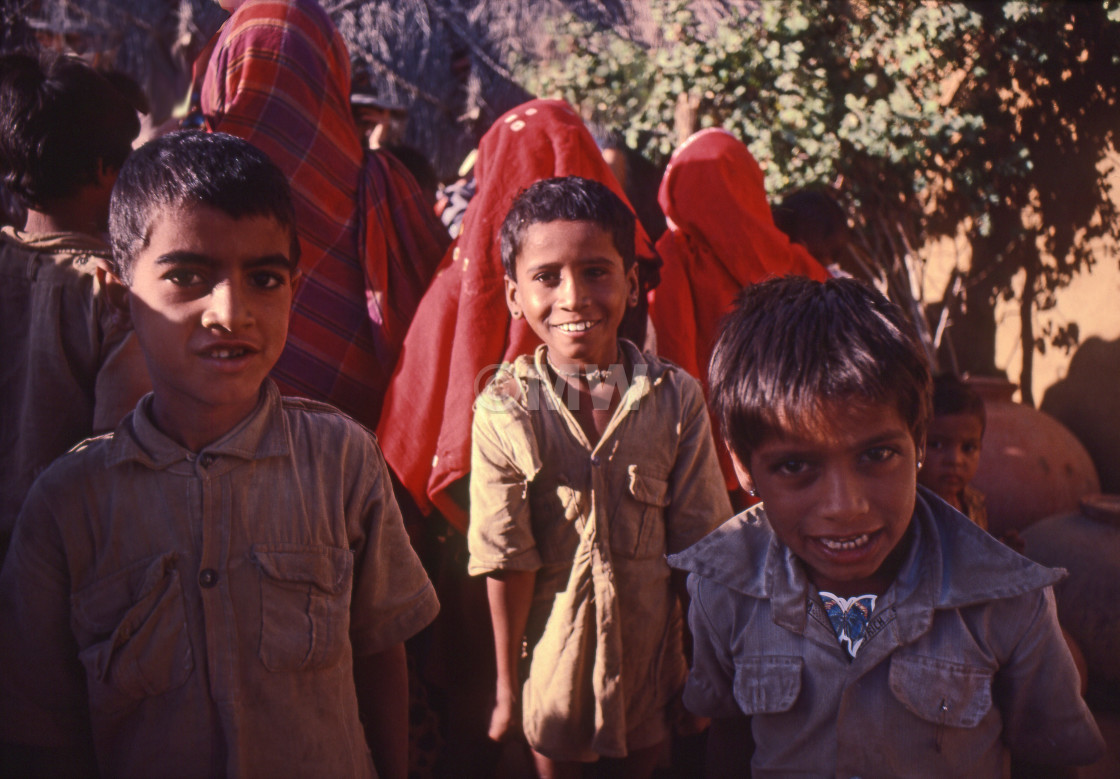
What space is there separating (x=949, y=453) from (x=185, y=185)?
261 centimetres

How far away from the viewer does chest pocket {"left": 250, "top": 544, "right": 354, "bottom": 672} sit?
1.25 meters

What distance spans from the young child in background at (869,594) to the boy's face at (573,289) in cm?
63

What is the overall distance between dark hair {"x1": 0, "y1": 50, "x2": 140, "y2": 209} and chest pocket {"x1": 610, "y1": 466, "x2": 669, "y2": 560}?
1.56 metres

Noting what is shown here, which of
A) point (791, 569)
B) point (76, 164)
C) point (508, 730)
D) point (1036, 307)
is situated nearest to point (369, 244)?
point (76, 164)

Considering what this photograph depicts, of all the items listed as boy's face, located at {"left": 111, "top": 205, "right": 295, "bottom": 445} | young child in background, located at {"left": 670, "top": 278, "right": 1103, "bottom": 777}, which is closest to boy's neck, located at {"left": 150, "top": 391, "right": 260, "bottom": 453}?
boy's face, located at {"left": 111, "top": 205, "right": 295, "bottom": 445}

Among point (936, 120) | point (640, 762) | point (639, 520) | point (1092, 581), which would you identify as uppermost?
point (936, 120)

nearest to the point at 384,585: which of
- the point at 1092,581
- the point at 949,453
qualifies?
the point at 949,453

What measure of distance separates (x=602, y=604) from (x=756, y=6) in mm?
5339

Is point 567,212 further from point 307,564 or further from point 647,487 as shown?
point 307,564

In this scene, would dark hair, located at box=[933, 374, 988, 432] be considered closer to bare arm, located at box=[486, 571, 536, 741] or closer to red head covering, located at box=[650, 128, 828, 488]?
red head covering, located at box=[650, 128, 828, 488]

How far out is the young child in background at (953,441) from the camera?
2.75 m

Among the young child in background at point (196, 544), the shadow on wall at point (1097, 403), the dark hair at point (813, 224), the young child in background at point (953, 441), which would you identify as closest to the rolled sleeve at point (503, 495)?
the young child in background at point (196, 544)

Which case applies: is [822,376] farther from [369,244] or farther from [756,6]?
[756,6]

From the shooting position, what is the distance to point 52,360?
5.54 feet
